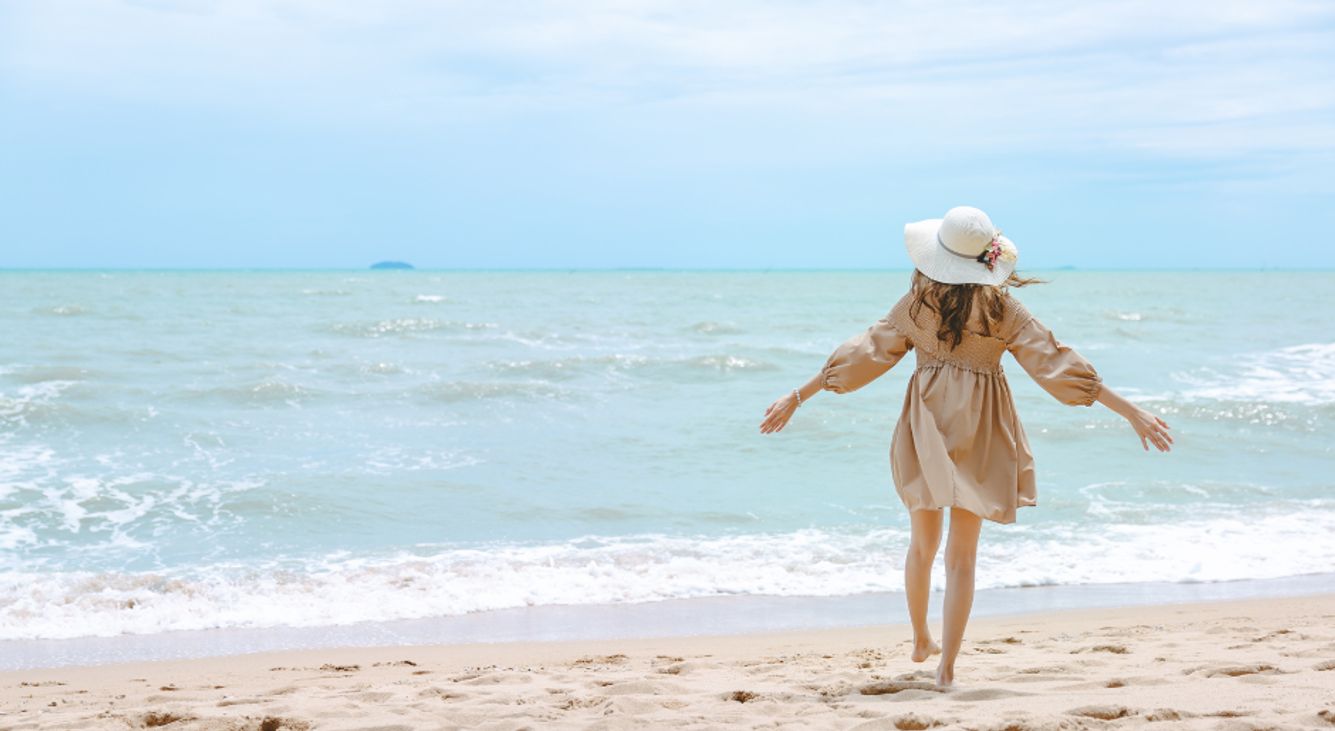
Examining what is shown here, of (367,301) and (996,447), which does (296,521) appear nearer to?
(996,447)

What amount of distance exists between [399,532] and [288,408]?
6.36 m

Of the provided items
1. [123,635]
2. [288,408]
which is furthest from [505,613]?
[288,408]

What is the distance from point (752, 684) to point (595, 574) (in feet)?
11.0

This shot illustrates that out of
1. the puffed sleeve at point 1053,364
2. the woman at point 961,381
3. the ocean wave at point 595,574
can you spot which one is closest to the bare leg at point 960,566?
the woman at point 961,381

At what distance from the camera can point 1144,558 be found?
8.42m

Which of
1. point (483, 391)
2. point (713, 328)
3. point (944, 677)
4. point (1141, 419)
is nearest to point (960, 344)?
point (1141, 419)

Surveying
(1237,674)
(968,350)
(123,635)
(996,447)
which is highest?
(968,350)

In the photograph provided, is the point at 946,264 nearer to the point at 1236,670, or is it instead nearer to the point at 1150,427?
the point at 1150,427

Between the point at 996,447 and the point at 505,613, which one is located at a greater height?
the point at 996,447

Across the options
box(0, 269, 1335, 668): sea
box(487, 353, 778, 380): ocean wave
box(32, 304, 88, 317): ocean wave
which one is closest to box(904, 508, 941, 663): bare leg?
box(0, 269, 1335, 668): sea

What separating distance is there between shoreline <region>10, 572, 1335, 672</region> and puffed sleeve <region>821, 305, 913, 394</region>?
105 inches

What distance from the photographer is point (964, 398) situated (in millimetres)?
4246

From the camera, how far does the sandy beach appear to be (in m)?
4.06

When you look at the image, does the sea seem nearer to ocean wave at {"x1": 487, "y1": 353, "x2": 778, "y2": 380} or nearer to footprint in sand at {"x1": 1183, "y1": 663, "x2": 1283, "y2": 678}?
ocean wave at {"x1": 487, "y1": 353, "x2": 778, "y2": 380}
